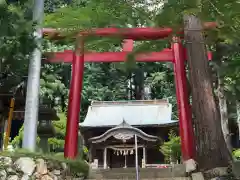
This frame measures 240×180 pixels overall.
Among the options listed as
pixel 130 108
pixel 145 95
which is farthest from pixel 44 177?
pixel 145 95

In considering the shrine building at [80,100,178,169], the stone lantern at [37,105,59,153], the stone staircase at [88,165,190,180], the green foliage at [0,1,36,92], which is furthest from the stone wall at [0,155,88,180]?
the shrine building at [80,100,178,169]

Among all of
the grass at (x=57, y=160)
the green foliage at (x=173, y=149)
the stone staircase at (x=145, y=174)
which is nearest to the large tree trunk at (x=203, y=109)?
the stone staircase at (x=145, y=174)

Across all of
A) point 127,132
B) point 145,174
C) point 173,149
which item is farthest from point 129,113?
point 145,174

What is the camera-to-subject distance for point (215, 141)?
18.9 ft

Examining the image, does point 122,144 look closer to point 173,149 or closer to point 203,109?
point 173,149

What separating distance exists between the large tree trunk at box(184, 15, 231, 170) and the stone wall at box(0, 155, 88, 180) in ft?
8.32

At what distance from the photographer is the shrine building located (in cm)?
1606

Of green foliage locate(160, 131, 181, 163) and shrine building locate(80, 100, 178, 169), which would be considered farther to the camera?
shrine building locate(80, 100, 178, 169)

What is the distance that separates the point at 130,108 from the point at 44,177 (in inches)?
559

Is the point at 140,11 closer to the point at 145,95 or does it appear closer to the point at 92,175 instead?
the point at 92,175

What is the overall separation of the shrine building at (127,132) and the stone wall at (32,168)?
29.2 feet

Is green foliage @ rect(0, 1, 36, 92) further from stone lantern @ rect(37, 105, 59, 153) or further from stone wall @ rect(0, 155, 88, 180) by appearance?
stone lantern @ rect(37, 105, 59, 153)

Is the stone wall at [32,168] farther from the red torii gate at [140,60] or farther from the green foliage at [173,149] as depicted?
the green foliage at [173,149]

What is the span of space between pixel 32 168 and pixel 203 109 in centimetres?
300
